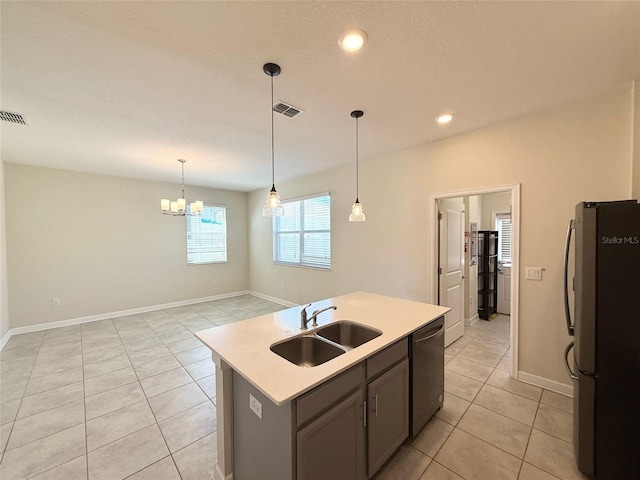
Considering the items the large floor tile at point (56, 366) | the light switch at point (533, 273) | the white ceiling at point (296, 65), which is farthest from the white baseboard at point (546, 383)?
the large floor tile at point (56, 366)

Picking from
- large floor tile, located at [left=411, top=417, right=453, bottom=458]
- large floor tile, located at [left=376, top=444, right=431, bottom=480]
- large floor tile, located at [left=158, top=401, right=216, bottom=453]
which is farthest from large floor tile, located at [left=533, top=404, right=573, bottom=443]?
large floor tile, located at [left=158, top=401, right=216, bottom=453]

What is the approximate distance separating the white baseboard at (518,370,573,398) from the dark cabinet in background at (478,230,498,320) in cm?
213

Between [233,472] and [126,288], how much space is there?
4870 millimetres

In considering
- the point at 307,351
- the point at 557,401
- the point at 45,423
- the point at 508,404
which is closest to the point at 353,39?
the point at 307,351

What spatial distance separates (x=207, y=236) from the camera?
6305 mm

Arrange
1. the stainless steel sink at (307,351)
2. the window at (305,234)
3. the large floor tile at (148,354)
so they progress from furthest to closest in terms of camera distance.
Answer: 1. the window at (305,234)
2. the large floor tile at (148,354)
3. the stainless steel sink at (307,351)

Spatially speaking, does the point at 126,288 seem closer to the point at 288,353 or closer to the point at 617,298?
the point at 288,353

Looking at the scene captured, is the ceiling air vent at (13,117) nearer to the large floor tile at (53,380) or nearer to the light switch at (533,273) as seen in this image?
the large floor tile at (53,380)

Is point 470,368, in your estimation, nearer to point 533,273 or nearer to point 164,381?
point 533,273

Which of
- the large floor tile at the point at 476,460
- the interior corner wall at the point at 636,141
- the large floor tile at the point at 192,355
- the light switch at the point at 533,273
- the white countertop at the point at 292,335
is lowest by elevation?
the large floor tile at the point at 192,355

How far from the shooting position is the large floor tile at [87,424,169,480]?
171 cm

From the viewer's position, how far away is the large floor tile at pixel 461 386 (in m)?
2.50

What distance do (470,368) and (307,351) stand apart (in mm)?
2284

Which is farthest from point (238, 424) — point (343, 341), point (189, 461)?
point (343, 341)
